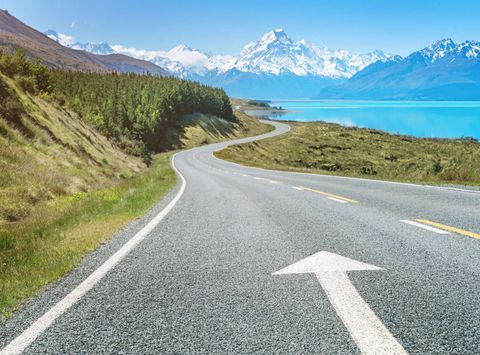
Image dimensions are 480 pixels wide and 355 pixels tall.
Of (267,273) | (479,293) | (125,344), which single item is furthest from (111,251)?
(479,293)

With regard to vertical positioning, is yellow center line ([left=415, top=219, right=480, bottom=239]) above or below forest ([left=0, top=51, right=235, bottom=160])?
below

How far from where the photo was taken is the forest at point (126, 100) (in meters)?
29.6

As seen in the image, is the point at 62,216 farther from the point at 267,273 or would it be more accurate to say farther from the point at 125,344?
the point at 125,344

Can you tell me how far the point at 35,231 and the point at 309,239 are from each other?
17.3ft

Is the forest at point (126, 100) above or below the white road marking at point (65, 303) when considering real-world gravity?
above

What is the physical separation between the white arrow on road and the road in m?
0.01

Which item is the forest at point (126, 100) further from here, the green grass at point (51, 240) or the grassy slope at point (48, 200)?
the green grass at point (51, 240)

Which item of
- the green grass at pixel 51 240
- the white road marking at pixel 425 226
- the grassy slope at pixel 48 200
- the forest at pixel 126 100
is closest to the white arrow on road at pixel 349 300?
the white road marking at pixel 425 226

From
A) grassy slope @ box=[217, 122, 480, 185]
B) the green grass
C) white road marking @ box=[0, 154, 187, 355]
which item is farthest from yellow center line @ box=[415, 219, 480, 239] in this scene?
grassy slope @ box=[217, 122, 480, 185]

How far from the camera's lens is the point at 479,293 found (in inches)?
144

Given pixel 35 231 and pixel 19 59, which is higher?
pixel 19 59

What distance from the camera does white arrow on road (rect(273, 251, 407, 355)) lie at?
109 inches

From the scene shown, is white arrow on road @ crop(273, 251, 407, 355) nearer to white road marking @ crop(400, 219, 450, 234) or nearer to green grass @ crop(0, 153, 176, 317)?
white road marking @ crop(400, 219, 450, 234)

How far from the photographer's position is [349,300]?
11.8ft
